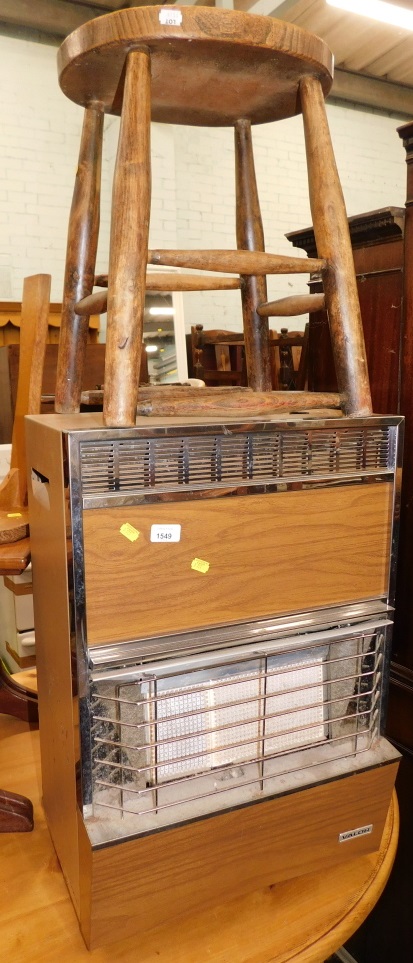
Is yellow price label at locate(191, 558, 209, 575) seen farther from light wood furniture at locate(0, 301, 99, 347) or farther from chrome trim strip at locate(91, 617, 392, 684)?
light wood furniture at locate(0, 301, 99, 347)

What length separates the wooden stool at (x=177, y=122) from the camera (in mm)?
727

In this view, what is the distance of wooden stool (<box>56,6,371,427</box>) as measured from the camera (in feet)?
2.38

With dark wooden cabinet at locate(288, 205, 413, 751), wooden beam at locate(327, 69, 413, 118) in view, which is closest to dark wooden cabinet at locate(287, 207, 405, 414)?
dark wooden cabinet at locate(288, 205, 413, 751)

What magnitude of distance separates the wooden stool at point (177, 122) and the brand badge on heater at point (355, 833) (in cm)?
55

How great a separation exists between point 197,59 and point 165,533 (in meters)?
0.54

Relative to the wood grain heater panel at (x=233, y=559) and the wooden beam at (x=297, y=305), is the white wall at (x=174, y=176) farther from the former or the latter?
the wood grain heater panel at (x=233, y=559)

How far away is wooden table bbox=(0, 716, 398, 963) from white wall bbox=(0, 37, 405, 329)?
4.16m

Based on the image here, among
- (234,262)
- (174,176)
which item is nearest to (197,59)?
(234,262)

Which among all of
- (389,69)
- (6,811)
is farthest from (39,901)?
(389,69)

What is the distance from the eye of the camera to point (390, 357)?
1187 mm

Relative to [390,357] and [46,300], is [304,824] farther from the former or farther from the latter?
[46,300]

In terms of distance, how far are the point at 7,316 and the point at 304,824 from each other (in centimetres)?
347

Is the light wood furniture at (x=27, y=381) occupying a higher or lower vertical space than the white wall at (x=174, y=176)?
lower

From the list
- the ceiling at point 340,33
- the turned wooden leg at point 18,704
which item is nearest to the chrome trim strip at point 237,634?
the turned wooden leg at point 18,704
